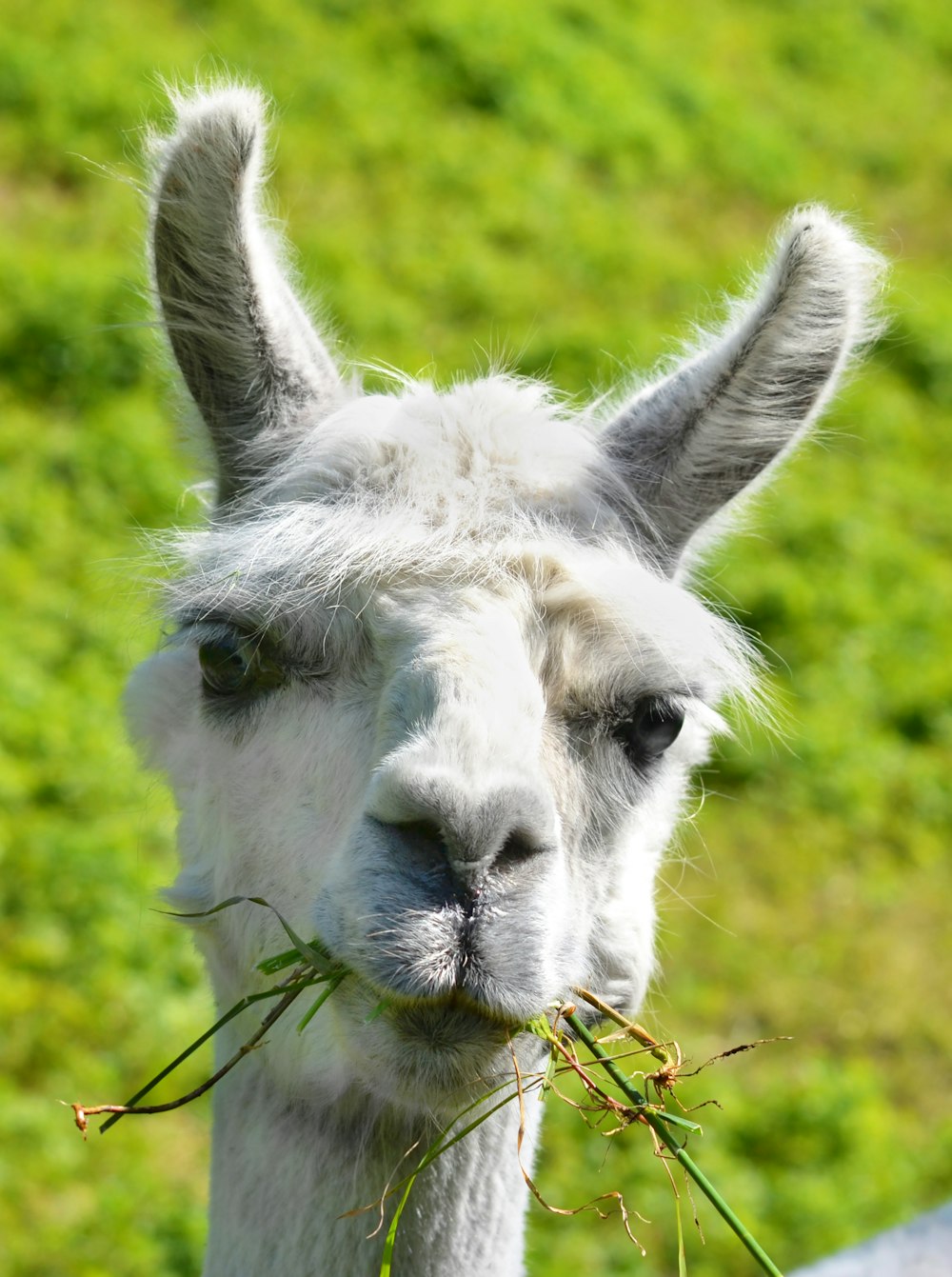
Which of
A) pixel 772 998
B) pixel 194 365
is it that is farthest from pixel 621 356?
pixel 194 365

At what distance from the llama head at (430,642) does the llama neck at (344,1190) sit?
0.38ft

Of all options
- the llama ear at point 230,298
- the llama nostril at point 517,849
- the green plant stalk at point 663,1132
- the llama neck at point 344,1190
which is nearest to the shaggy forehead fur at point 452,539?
the llama ear at point 230,298

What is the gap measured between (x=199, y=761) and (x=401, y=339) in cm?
645

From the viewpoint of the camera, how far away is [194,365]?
2.59 metres

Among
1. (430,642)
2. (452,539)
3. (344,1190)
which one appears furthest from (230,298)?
(344,1190)

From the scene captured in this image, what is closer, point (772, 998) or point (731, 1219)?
point (731, 1219)

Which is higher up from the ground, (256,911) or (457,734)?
(457,734)

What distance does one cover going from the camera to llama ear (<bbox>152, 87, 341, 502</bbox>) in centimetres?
238

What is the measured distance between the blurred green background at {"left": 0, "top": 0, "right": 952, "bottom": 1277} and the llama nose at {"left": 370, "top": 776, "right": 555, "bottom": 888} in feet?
3.49

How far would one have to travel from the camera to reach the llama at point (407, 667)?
6.77 feet

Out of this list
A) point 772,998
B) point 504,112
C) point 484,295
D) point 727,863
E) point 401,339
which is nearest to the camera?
point 772,998

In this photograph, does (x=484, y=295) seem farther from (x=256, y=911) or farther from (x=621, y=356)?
(x=256, y=911)

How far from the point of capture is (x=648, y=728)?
2475mm

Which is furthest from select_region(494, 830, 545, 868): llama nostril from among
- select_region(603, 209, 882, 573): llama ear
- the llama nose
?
select_region(603, 209, 882, 573): llama ear
